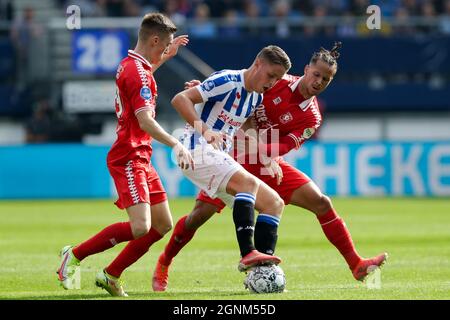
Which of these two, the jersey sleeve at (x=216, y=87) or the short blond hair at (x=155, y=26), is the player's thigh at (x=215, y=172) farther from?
the short blond hair at (x=155, y=26)

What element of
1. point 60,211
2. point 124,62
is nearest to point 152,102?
point 124,62

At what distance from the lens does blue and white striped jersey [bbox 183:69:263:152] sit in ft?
29.2

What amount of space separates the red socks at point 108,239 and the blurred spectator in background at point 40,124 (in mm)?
16589

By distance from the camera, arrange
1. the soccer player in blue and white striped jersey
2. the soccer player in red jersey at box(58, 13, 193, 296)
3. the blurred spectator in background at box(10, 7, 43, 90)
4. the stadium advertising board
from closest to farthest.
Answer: the soccer player in blue and white striped jersey → the soccer player in red jersey at box(58, 13, 193, 296) → the stadium advertising board → the blurred spectator in background at box(10, 7, 43, 90)

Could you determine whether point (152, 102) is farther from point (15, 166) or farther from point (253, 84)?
point (15, 166)

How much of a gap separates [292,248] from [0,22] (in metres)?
14.7

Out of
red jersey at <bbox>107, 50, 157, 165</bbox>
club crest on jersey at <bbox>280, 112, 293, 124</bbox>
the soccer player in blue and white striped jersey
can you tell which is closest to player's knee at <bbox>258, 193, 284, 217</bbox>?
the soccer player in blue and white striped jersey

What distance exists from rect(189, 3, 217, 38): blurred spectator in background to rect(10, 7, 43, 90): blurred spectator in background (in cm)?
348

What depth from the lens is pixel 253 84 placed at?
8.92 m

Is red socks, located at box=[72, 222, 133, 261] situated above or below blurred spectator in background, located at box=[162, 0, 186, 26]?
below

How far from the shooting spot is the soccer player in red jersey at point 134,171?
8.70 m

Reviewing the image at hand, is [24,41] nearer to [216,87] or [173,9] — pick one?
[173,9]

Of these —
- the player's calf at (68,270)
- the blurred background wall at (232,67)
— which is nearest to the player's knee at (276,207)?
the player's calf at (68,270)

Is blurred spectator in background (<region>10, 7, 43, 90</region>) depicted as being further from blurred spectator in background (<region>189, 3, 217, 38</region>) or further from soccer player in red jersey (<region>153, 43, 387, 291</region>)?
soccer player in red jersey (<region>153, 43, 387, 291</region>)
